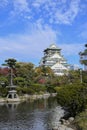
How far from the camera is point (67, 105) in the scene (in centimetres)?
3953

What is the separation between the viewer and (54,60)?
156 m

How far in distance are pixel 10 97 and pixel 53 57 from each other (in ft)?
280

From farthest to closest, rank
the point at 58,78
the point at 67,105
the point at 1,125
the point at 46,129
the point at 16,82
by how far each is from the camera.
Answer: the point at 58,78, the point at 16,82, the point at 67,105, the point at 1,125, the point at 46,129

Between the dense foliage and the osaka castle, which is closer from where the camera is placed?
the dense foliage

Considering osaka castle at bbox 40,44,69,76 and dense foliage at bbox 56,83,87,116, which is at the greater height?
osaka castle at bbox 40,44,69,76

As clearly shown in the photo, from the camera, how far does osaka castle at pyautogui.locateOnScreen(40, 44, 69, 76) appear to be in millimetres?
143625

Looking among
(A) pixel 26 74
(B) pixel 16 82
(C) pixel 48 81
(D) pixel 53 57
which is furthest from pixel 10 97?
(D) pixel 53 57

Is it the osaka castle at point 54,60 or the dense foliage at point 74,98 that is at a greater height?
the osaka castle at point 54,60

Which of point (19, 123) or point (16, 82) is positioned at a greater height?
point (16, 82)

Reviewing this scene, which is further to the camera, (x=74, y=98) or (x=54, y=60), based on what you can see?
(x=54, y=60)

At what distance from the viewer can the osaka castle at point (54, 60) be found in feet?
471

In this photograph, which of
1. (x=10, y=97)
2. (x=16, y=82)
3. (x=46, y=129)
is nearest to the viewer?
(x=46, y=129)

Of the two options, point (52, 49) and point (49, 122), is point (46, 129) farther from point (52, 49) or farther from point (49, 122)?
point (52, 49)

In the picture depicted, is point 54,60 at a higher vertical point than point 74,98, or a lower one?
higher
